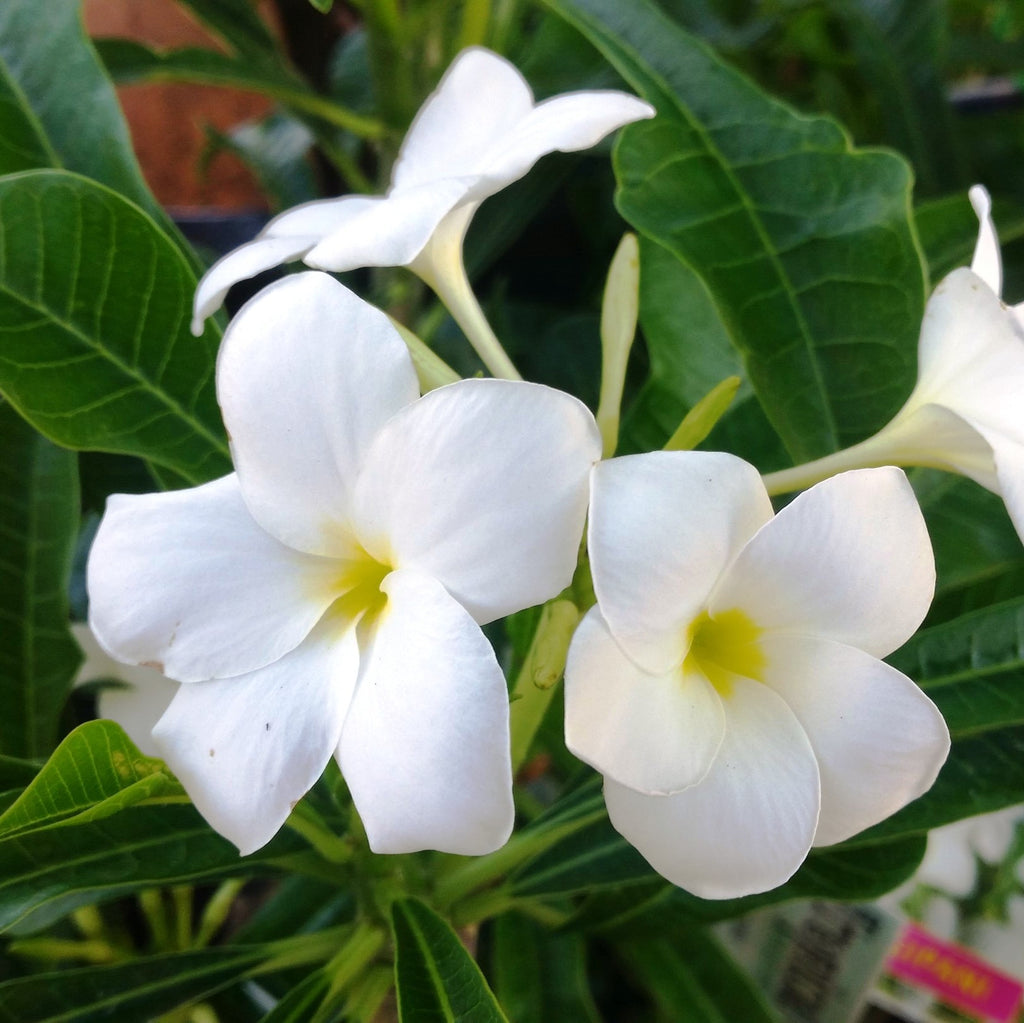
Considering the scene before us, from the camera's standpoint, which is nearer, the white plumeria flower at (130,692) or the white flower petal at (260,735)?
the white flower petal at (260,735)

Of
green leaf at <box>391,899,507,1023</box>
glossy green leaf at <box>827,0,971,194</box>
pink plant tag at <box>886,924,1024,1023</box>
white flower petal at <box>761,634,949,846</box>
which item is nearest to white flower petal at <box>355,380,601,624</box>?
white flower petal at <box>761,634,949,846</box>

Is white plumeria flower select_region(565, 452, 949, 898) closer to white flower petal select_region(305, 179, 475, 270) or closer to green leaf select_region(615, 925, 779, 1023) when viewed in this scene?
white flower petal select_region(305, 179, 475, 270)

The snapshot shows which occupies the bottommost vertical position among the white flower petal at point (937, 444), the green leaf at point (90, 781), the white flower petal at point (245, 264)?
the green leaf at point (90, 781)

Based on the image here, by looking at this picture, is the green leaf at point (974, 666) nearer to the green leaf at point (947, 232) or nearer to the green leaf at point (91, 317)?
the green leaf at point (947, 232)

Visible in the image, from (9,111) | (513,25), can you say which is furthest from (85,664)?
(513,25)

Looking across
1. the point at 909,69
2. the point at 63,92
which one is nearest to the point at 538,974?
the point at 63,92

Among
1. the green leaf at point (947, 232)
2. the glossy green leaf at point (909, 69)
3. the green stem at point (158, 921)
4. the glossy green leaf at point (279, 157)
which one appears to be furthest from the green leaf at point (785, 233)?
the glossy green leaf at point (279, 157)
